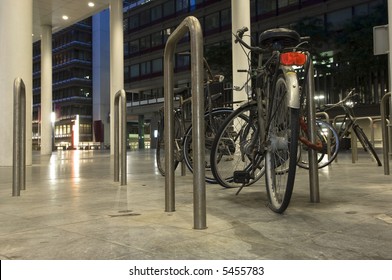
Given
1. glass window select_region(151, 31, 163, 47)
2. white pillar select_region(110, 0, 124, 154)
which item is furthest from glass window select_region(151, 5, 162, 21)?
white pillar select_region(110, 0, 124, 154)

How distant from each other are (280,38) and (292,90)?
0.68 metres

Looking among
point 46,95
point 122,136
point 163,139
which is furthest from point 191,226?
point 46,95

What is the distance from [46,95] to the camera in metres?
22.2

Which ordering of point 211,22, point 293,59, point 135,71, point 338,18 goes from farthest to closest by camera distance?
point 135,71 → point 211,22 → point 338,18 → point 293,59

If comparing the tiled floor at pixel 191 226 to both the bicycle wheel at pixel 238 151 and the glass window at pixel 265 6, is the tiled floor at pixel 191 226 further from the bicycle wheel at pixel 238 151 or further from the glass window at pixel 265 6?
the glass window at pixel 265 6

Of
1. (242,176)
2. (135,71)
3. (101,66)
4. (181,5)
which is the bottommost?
(242,176)

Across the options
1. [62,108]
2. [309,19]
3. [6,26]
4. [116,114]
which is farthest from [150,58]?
[116,114]

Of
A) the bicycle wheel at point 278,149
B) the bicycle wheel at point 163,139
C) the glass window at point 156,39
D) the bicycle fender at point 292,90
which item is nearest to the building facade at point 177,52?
the glass window at point 156,39

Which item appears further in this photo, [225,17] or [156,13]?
[156,13]

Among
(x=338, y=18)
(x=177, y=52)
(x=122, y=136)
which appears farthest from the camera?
(x=338, y=18)

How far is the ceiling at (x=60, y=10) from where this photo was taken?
20.1 metres

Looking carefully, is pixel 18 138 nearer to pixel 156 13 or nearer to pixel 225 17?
pixel 225 17

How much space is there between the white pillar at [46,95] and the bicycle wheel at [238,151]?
58.1 ft

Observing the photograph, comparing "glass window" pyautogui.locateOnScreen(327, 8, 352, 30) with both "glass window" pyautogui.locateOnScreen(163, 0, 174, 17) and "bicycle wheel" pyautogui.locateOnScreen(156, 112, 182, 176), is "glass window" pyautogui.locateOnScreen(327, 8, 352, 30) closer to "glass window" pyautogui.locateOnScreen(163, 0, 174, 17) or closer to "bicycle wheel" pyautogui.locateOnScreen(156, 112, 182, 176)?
"glass window" pyautogui.locateOnScreen(163, 0, 174, 17)
